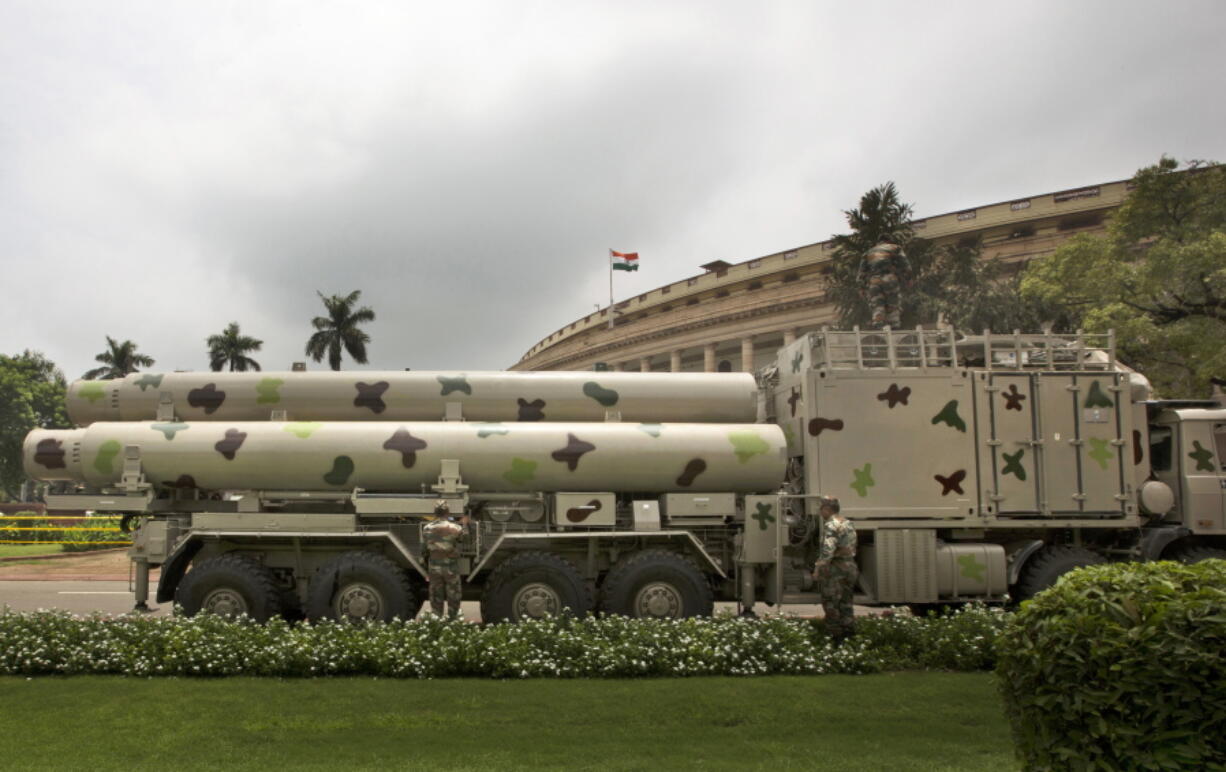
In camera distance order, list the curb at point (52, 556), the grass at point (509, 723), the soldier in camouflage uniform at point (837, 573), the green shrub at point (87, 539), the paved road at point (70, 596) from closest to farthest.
→ 1. the grass at point (509, 723)
2. the soldier in camouflage uniform at point (837, 573)
3. the paved road at point (70, 596)
4. the curb at point (52, 556)
5. the green shrub at point (87, 539)

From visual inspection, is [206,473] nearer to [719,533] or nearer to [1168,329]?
[719,533]

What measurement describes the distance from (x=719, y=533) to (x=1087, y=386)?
489cm

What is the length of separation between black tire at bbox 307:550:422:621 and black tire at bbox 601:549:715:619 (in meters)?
2.38

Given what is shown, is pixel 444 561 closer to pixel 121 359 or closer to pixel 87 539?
pixel 87 539

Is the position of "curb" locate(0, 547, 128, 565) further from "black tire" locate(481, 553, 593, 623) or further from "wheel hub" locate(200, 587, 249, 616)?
"black tire" locate(481, 553, 593, 623)

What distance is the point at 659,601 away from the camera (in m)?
10.5

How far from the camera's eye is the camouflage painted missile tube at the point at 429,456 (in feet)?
34.9

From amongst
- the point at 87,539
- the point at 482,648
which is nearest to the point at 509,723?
the point at 482,648

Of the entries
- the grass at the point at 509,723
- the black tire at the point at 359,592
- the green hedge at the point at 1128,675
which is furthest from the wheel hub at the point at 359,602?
the green hedge at the point at 1128,675

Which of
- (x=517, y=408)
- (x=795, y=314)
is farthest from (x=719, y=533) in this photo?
(x=795, y=314)

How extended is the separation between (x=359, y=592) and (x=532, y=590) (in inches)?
78.2

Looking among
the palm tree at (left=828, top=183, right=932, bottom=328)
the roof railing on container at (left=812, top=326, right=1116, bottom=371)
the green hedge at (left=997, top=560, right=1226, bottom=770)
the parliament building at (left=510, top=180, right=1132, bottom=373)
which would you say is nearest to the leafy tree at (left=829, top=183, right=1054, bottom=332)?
the palm tree at (left=828, top=183, right=932, bottom=328)

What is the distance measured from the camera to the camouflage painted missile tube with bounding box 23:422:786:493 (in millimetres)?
10625

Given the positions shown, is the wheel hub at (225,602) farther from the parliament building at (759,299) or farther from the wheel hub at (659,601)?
the parliament building at (759,299)
